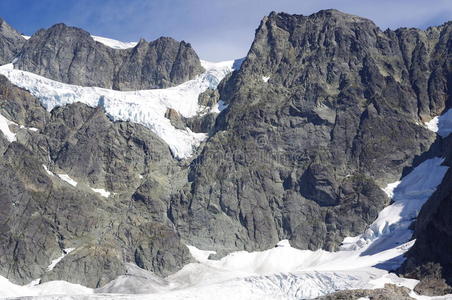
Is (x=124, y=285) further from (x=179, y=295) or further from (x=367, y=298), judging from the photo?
(x=367, y=298)

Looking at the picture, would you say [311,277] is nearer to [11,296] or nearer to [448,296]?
[448,296]

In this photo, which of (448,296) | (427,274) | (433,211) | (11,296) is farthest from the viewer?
(11,296)

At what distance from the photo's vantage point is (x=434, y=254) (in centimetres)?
16612

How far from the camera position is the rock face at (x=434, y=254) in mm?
159875

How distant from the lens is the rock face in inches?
6294

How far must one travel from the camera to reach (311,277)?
7077 inches

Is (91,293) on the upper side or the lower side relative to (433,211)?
lower

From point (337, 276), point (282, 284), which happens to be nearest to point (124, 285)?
point (282, 284)

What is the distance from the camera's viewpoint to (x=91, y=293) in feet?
647

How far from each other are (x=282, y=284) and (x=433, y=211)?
39.0 m

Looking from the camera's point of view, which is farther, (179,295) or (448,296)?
(179,295)

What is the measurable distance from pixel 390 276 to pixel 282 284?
84.5 ft

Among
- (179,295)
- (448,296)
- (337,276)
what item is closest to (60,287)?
(179,295)

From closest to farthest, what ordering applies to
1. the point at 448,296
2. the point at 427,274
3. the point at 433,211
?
the point at 448,296 → the point at 427,274 → the point at 433,211
